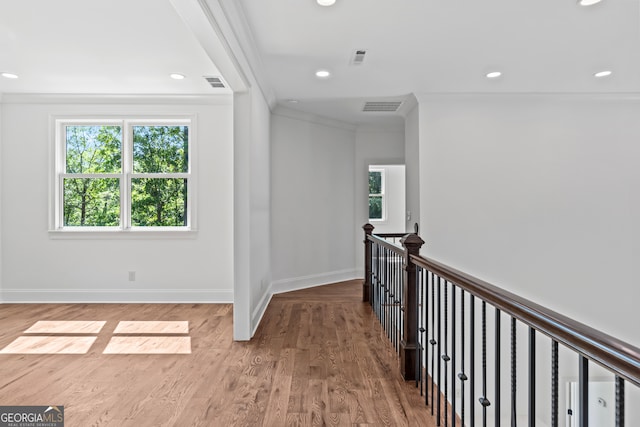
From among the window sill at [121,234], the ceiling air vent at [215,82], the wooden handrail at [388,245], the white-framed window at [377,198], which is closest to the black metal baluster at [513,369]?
the wooden handrail at [388,245]

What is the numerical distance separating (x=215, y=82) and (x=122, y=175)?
1770 mm

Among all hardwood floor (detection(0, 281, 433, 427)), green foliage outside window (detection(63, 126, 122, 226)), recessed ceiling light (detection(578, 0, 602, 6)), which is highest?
recessed ceiling light (detection(578, 0, 602, 6))

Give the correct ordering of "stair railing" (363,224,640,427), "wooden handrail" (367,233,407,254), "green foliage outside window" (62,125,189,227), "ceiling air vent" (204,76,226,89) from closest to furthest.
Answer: "stair railing" (363,224,640,427), "wooden handrail" (367,233,407,254), "ceiling air vent" (204,76,226,89), "green foliage outside window" (62,125,189,227)

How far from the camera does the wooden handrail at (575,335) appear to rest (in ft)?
2.42

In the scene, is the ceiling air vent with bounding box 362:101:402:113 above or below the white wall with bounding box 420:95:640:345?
above

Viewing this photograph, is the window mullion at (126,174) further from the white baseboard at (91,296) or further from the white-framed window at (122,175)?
the white baseboard at (91,296)

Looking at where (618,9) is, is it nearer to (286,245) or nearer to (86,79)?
(286,245)

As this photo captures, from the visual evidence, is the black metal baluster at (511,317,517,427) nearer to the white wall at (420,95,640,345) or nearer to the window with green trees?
the white wall at (420,95,640,345)

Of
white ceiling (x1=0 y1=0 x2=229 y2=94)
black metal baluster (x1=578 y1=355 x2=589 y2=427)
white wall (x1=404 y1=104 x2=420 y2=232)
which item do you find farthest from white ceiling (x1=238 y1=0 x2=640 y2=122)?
black metal baluster (x1=578 y1=355 x2=589 y2=427)

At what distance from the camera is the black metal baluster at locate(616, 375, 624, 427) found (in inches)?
30.6

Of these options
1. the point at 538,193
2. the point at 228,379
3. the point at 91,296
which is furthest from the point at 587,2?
the point at 91,296

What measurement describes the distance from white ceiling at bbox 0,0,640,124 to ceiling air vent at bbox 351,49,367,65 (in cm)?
6

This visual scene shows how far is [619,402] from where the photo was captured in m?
0.80

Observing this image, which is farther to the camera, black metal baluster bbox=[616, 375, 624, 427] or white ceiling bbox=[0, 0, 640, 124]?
white ceiling bbox=[0, 0, 640, 124]
